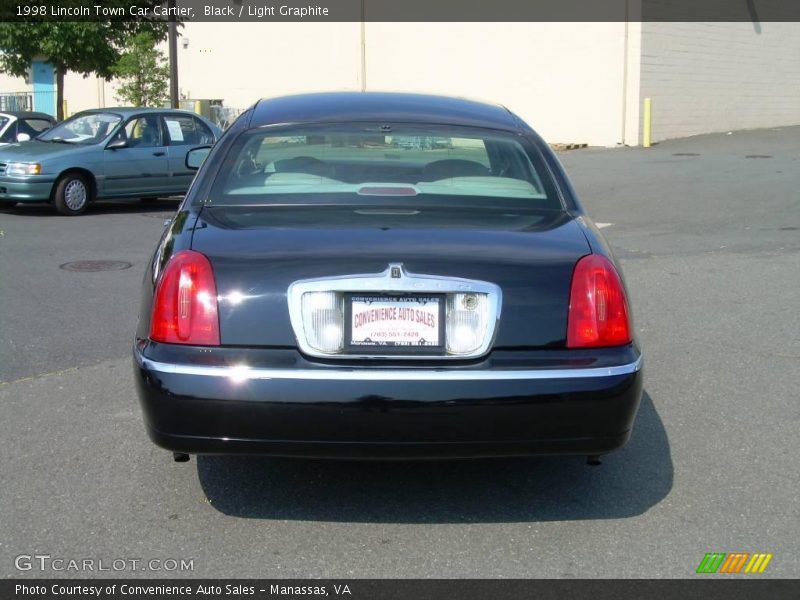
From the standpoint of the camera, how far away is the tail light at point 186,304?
371cm

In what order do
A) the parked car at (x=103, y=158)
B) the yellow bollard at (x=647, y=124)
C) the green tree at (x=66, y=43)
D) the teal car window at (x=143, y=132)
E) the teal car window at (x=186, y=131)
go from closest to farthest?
1. the parked car at (x=103, y=158)
2. the teal car window at (x=143, y=132)
3. the teal car window at (x=186, y=131)
4. the green tree at (x=66, y=43)
5. the yellow bollard at (x=647, y=124)

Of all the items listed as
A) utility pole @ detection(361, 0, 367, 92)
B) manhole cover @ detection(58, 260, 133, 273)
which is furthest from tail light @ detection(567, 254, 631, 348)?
utility pole @ detection(361, 0, 367, 92)

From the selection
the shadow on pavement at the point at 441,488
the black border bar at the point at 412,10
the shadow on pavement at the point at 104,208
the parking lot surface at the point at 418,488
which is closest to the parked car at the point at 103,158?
the shadow on pavement at the point at 104,208

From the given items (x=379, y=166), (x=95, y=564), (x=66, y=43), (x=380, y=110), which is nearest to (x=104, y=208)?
(x=66, y=43)

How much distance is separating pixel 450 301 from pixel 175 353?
38.8 inches

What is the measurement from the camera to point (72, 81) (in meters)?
40.8

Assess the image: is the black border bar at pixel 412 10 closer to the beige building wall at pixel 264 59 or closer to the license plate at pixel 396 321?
the beige building wall at pixel 264 59

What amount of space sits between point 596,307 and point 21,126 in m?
15.4

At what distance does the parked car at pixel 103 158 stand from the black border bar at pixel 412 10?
9736 millimetres

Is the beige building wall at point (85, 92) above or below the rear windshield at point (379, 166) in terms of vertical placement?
above

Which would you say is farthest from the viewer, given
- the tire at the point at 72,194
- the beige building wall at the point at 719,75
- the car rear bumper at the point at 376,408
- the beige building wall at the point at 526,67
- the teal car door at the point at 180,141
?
the beige building wall at the point at 719,75

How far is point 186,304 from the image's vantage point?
376cm

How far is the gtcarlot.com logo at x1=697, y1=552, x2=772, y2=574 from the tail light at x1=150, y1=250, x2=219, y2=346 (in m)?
1.89

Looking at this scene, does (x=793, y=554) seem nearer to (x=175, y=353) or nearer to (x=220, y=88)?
(x=175, y=353)
